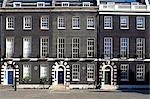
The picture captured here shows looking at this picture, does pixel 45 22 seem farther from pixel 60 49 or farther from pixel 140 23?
pixel 140 23

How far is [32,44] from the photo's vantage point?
60.8 m

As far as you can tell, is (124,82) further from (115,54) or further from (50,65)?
(50,65)

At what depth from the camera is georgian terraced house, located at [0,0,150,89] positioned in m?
60.2

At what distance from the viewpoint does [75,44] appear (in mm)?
60750

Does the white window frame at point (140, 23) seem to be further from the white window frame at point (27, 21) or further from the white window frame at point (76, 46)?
the white window frame at point (27, 21)

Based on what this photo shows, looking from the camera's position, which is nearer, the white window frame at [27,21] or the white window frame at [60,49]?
the white window frame at [60,49]

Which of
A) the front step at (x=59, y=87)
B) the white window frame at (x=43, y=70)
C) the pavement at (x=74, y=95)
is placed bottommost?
the front step at (x=59, y=87)

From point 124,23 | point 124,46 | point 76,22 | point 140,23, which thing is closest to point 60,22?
point 76,22

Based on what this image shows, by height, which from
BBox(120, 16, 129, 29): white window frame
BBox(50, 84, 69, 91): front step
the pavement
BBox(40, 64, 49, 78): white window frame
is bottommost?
BBox(50, 84, 69, 91): front step

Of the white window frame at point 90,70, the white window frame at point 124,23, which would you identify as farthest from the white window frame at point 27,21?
the white window frame at point 124,23

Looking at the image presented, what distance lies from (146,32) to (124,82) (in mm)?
7676

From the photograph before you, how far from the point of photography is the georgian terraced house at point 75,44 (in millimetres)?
60188

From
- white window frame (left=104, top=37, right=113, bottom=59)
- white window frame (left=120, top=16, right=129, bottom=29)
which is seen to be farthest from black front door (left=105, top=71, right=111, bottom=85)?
white window frame (left=120, top=16, right=129, bottom=29)

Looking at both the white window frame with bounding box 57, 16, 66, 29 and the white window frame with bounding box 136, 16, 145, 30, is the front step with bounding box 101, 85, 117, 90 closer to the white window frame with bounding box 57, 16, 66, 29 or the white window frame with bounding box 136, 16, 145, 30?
the white window frame with bounding box 136, 16, 145, 30
